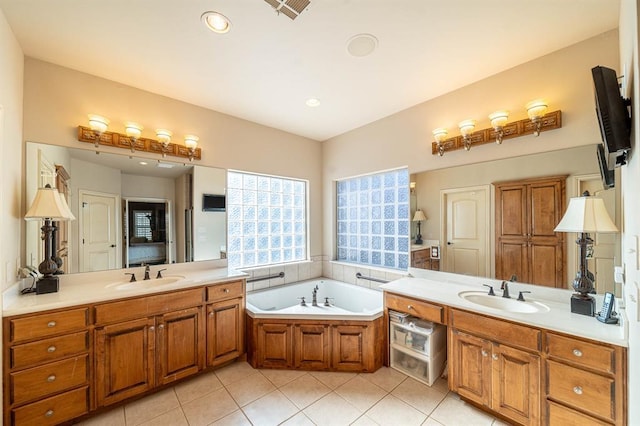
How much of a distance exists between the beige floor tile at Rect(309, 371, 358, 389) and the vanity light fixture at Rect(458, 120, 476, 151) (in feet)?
7.87

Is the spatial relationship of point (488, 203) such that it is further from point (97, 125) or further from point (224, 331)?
point (97, 125)

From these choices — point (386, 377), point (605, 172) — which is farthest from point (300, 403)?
→ point (605, 172)

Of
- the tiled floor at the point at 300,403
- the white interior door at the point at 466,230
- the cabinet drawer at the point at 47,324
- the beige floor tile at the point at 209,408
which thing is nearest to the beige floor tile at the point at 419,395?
the tiled floor at the point at 300,403

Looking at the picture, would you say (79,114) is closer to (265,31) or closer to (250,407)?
(265,31)

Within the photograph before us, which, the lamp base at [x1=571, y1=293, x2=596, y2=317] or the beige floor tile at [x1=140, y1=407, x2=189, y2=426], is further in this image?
the beige floor tile at [x1=140, y1=407, x2=189, y2=426]

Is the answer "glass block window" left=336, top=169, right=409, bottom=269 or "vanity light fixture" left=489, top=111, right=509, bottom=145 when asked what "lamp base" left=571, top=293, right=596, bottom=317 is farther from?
"glass block window" left=336, top=169, right=409, bottom=269

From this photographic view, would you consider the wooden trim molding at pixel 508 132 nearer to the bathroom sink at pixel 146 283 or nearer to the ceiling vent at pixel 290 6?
the ceiling vent at pixel 290 6

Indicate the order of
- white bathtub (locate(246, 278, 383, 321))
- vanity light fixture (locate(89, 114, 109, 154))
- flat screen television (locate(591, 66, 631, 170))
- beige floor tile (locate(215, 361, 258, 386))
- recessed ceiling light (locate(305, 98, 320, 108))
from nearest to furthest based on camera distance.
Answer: flat screen television (locate(591, 66, 631, 170)) → vanity light fixture (locate(89, 114, 109, 154)) → beige floor tile (locate(215, 361, 258, 386)) → recessed ceiling light (locate(305, 98, 320, 108)) → white bathtub (locate(246, 278, 383, 321))

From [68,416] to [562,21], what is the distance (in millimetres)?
4236

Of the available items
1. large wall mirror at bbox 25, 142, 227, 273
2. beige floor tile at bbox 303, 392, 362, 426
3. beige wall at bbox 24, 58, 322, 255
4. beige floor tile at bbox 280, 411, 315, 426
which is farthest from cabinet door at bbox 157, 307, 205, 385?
beige wall at bbox 24, 58, 322, 255

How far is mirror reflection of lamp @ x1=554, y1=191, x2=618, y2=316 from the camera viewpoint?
157 cm

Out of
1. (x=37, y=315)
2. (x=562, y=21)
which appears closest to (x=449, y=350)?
(x=562, y=21)

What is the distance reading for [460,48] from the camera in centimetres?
189

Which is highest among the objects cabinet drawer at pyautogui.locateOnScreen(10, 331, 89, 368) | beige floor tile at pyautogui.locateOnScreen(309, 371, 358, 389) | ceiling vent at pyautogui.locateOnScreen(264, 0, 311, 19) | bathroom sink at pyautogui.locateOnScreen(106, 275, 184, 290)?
ceiling vent at pyautogui.locateOnScreen(264, 0, 311, 19)
